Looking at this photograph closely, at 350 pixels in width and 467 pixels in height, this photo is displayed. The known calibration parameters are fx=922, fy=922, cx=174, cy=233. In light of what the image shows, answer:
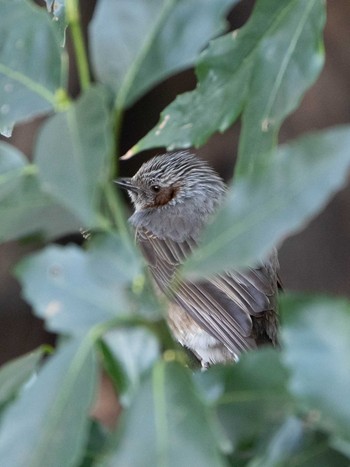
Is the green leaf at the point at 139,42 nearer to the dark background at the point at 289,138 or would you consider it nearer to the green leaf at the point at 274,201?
the green leaf at the point at 274,201

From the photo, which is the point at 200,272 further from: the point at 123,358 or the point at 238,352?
the point at 238,352

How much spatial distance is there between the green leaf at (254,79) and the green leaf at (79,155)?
29 centimetres

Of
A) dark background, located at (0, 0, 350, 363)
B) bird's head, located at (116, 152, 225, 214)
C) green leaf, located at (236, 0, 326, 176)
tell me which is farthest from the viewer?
dark background, located at (0, 0, 350, 363)

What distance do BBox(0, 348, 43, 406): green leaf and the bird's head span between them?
Result: 1.86 meters

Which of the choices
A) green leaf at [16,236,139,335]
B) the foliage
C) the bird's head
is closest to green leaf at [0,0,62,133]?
the foliage

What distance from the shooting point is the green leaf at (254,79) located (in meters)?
0.92

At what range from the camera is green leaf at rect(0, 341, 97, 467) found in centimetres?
63

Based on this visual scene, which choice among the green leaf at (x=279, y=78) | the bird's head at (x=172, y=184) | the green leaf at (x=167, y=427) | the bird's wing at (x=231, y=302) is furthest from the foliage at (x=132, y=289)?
the bird's head at (x=172, y=184)

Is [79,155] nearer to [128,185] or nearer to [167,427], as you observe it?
[167,427]

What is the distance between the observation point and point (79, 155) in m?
0.63

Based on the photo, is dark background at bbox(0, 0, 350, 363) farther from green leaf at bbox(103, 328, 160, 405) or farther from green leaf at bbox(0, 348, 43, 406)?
green leaf at bbox(103, 328, 160, 405)

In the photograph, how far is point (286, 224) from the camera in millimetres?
596

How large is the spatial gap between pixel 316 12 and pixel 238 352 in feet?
4.22

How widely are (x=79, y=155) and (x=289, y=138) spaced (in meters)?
3.33
